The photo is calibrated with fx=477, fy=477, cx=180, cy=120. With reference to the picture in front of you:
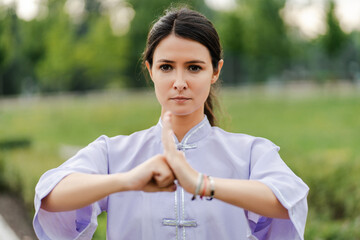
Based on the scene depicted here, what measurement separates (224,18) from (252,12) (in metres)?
1.92

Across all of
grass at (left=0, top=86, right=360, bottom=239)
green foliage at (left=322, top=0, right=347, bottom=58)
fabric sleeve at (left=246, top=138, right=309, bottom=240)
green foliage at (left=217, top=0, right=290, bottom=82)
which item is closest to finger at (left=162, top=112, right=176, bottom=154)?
fabric sleeve at (left=246, top=138, right=309, bottom=240)

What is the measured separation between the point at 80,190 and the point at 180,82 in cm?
59

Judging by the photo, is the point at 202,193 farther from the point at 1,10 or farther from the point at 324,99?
the point at 324,99

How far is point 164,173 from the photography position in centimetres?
175

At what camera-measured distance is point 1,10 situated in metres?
10.5

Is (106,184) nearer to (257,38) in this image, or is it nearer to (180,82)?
(180,82)

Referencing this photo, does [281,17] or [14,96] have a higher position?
[281,17]

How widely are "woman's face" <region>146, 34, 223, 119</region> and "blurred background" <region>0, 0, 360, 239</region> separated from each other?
580mm

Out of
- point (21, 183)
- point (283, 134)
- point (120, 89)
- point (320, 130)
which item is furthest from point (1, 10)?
point (120, 89)

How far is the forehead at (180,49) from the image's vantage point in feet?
6.54

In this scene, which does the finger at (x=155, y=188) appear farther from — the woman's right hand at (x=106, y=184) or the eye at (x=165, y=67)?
the eye at (x=165, y=67)

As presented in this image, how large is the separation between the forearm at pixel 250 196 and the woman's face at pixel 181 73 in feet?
1.41

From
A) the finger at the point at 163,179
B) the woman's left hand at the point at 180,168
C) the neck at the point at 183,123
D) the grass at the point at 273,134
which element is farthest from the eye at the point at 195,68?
the grass at the point at 273,134

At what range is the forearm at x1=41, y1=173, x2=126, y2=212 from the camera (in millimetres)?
1767
